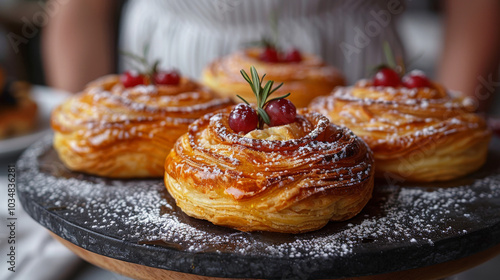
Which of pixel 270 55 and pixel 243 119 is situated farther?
pixel 270 55

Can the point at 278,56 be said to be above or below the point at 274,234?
above

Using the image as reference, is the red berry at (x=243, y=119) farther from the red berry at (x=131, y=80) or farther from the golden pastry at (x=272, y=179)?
the red berry at (x=131, y=80)

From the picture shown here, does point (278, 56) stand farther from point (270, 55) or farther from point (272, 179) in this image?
point (272, 179)

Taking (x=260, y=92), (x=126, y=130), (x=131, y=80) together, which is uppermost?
(x=260, y=92)

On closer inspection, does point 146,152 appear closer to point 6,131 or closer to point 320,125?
point 320,125

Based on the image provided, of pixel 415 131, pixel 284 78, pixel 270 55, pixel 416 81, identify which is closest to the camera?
pixel 415 131

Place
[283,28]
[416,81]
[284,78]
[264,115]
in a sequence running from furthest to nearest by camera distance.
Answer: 1. [283,28]
2. [284,78]
3. [416,81]
4. [264,115]

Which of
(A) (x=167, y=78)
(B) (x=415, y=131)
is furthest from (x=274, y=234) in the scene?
(A) (x=167, y=78)

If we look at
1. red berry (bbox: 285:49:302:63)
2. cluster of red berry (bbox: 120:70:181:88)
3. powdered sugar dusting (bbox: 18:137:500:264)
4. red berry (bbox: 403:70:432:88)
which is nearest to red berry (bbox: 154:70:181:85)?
cluster of red berry (bbox: 120:70:181:88)
